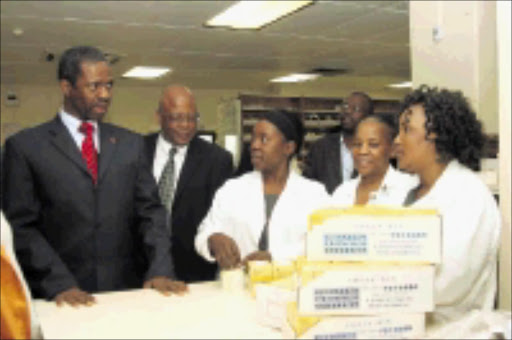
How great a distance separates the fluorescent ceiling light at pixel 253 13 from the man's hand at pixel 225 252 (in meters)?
3.66

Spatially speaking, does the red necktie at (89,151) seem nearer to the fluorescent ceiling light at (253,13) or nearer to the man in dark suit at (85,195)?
the man in dark suit at (85,195)

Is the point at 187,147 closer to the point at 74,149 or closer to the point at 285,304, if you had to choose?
the point at 74,149

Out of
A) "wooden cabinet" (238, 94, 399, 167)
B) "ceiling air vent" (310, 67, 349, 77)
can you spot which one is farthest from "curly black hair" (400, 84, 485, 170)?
"ceiling air vent" (310, 67, 349, 77)

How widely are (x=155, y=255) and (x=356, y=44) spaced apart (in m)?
5.89

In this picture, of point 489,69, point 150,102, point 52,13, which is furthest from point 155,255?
point 150,102

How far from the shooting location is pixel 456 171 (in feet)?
5.56

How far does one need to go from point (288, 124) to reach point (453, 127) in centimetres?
98

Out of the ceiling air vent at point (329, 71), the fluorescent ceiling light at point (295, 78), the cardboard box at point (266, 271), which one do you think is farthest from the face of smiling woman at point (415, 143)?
the fluorescent ceiling light at point (295, 78)

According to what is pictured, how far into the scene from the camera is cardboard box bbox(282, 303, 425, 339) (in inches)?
47.3

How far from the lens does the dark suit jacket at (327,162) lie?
12.7ft

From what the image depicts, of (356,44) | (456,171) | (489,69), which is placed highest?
(356,44)

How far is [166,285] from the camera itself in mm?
1989

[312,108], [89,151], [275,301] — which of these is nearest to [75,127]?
[89,151]

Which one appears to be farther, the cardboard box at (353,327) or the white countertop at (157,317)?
the white countertop at (157,317)
